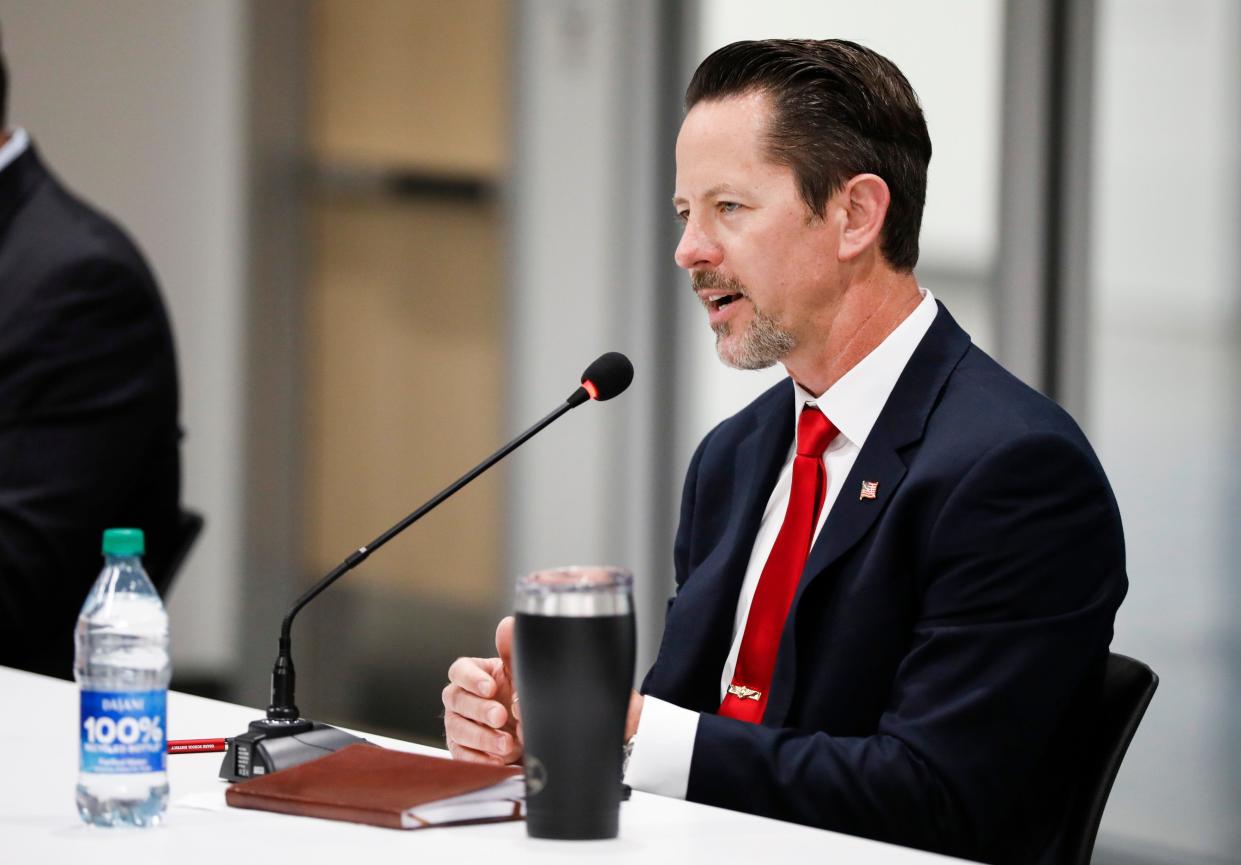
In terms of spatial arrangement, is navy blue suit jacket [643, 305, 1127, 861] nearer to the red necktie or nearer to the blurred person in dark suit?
the red necktie

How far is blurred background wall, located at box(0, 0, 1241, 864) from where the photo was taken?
11.3 ft

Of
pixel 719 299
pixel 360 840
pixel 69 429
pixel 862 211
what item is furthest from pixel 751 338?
pixel 69 429

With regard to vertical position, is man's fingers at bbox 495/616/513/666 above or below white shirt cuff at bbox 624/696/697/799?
above

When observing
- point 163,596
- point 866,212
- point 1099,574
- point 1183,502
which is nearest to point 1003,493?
point 1099,574

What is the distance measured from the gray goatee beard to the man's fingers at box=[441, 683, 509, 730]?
536 mm

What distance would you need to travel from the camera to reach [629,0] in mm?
4539

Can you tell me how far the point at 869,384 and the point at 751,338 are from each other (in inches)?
6.6

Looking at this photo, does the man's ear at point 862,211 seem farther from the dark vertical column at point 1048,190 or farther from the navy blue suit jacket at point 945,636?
the dark vertical column at point 1048,190

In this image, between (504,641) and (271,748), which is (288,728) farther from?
(504,641)

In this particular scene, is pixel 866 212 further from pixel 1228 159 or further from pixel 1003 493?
pixel 1228 159

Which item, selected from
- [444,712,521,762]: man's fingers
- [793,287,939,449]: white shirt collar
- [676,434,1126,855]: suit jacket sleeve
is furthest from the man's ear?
[444,712,521,762]: man's fingers

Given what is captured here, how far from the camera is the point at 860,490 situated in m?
1.86

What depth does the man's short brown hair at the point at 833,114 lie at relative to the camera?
2008 millimetres

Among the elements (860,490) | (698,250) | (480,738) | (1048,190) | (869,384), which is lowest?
(480,738)
